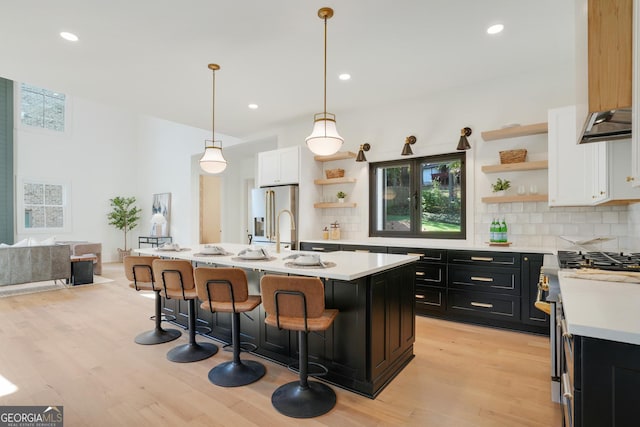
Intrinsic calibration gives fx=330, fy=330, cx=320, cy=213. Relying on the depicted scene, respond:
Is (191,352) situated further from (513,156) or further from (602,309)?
(513,156)

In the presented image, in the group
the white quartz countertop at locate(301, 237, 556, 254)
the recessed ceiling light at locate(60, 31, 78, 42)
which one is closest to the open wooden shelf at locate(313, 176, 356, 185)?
the white quartz countertop at locate(301, 237, 556, 254)

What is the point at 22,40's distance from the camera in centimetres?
317

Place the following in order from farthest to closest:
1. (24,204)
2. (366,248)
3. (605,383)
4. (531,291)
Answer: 1. (24,204)
2. (366,248)
3. (531,291)
4. (605,383)

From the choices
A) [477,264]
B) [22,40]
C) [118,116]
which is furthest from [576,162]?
[118,116]

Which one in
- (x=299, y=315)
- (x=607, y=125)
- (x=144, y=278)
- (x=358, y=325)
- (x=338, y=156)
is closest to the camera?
(x=607, y=125)

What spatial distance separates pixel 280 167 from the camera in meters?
5.50

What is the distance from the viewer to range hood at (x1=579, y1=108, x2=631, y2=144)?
1525mm

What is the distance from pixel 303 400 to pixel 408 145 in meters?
3.46

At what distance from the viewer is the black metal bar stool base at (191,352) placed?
9.46 feet

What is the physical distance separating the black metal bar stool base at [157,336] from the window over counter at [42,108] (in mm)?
8045

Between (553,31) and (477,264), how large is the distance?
7.83 feet

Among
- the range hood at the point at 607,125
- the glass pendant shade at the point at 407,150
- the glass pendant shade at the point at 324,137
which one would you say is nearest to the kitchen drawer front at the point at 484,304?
the glass pendant shade at the point at 407,150

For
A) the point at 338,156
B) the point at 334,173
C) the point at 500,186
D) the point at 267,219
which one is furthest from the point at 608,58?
the point at 267,219

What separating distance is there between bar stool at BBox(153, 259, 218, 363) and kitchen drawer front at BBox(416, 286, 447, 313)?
251 centimetres
